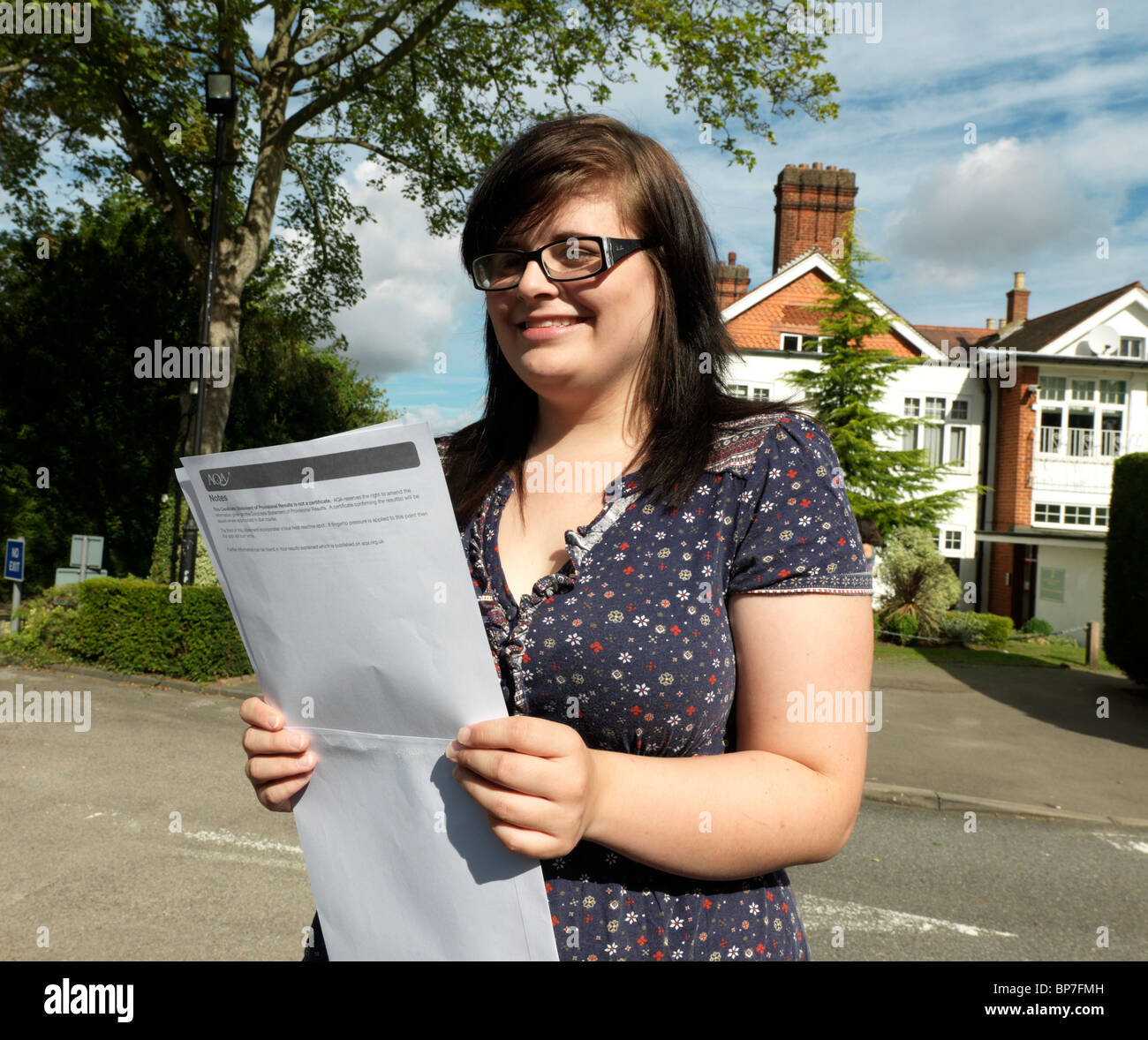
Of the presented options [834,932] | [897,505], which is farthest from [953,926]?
[897,505]

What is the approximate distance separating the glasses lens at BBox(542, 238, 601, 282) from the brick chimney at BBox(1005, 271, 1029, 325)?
121 ft

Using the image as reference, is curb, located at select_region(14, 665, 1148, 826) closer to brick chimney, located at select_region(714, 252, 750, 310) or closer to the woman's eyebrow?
the woman's eyebrow

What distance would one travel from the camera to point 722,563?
1.30 meters

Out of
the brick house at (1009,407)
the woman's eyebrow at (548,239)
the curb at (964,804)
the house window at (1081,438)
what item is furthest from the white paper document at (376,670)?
the house window at (1081,438)

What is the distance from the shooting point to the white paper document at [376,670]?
3.50 ft

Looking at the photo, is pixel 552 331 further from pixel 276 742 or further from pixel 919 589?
pixel 919 589

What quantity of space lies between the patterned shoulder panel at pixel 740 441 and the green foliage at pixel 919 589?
1844cm

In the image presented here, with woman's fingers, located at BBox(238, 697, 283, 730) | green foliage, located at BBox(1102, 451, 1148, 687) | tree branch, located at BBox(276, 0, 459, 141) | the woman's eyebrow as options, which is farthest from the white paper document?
tree branch, located at BBox(276, 0, 459, 141)

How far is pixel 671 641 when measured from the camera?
4.05ft

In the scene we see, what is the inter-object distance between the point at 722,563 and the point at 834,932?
389 centimetres

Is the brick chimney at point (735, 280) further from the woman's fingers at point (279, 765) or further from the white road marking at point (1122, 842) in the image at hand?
the woman's fingers at point (279, 765)

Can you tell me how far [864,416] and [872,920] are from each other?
17237 millimetres

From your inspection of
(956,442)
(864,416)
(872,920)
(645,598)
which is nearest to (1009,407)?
(956,442)
